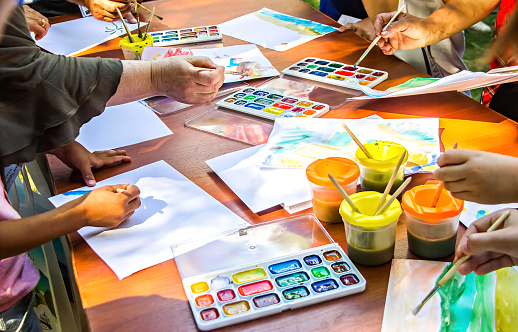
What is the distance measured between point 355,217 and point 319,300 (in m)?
0.14

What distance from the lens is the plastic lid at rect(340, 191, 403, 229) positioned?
834mm

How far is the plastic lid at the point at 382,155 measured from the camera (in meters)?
1.00

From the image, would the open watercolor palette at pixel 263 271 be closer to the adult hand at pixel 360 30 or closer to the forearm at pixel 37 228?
the forearm at pixel 37 228

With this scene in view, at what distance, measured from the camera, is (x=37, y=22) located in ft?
5.91

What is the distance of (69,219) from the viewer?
1000 mm

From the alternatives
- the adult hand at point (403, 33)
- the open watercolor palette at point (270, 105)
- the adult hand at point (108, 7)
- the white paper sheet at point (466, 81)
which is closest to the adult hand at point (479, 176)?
the white paper sheet at point (466, 81)

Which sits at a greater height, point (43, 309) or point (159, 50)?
point (159, 50)

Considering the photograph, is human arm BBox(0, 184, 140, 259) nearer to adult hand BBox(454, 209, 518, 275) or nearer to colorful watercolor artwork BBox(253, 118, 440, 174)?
colorful watercolor artwork BBox(253, 118, 440, 174)

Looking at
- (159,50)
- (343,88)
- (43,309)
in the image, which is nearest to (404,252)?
(343,88)

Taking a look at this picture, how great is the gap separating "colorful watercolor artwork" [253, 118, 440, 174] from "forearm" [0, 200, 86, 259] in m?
0.43

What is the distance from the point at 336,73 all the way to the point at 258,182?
1.99ft

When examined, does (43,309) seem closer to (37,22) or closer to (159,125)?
(159,125)

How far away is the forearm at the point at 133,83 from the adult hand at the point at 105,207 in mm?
292

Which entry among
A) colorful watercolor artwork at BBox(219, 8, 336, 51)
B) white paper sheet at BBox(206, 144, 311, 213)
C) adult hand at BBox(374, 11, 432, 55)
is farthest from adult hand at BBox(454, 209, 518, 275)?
colorful watercolor artwork at BBox(219, 8, 336, 51)
